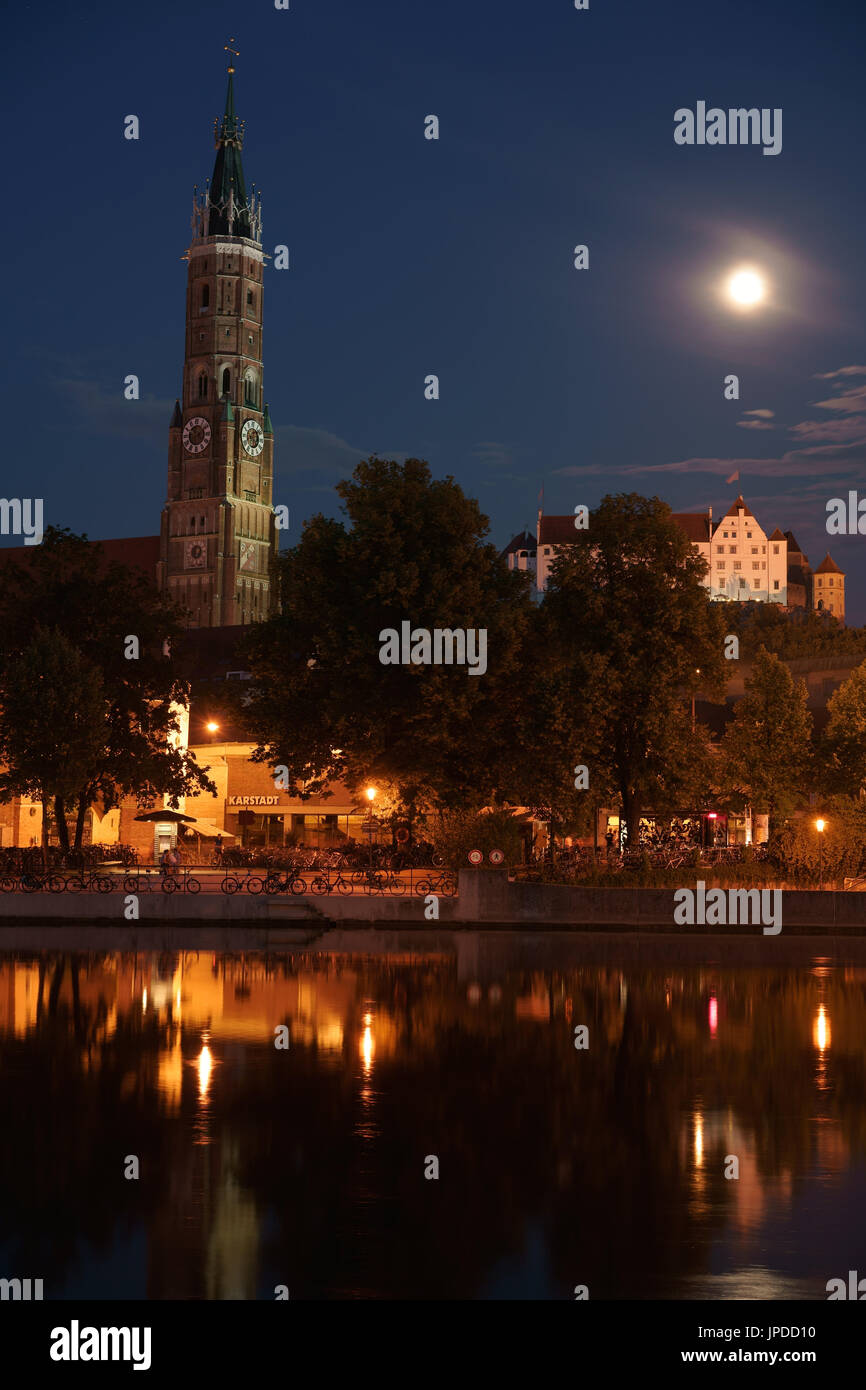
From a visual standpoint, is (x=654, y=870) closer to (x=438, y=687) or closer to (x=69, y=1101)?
(x=438, y=687)

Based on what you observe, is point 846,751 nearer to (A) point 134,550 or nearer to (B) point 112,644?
(B) point 112,644

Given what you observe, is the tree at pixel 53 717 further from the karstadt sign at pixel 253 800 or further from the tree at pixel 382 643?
the karstadt sign at pixel 253 800

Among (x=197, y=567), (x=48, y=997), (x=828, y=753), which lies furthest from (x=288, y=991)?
(x=197, y=567)

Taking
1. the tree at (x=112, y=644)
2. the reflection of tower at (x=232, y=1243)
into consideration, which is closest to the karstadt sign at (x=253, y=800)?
the tree at (x=112, y=644)

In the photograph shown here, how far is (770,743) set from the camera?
60.0m

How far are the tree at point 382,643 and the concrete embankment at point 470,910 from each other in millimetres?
8094

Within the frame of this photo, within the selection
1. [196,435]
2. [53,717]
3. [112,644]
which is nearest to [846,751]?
[112,644]

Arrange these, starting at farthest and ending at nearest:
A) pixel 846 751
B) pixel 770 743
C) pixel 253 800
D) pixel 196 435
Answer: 1. pixel 196 435
2. pixel 253 800
3. pixel 846 751
4. pixel 770 743

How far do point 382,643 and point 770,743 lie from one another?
665 inches

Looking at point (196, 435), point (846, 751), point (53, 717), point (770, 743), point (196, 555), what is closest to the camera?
point (53, 717)

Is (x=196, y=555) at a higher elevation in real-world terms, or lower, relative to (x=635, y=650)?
higher

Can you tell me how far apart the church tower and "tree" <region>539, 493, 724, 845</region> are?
127 metres

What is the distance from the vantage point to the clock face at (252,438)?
18638 cm

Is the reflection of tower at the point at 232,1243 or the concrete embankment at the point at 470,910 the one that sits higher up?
the concrete embankment at the point at 470,910
